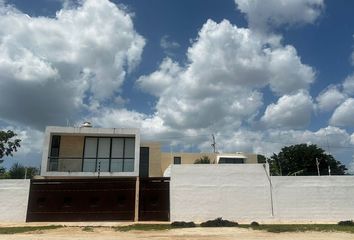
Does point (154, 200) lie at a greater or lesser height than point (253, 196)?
lesser

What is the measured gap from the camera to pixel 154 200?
22.9 metres

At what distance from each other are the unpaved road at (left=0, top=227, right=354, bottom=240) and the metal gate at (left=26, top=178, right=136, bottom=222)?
13.3 feet

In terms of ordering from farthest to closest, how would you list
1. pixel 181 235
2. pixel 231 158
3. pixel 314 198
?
pixel 231 158 → pixel 314 198 → pixel 181 235

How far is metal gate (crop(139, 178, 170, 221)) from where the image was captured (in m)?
22.7

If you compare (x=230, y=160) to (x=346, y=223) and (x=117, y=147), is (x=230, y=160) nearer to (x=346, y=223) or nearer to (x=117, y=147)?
(x=117, y=147)

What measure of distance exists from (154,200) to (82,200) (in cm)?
410

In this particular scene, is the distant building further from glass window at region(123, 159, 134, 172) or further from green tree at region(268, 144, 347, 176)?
green tree at region(268, 144, 347, 176)

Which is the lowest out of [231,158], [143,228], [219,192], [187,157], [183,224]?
[143,228]

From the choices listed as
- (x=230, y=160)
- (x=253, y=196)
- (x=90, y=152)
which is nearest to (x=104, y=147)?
(x=90, y=152)

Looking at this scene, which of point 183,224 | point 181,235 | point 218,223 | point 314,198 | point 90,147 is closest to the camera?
point 181,235

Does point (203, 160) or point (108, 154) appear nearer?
point (108, 154)

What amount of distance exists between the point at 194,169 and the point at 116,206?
193 inches

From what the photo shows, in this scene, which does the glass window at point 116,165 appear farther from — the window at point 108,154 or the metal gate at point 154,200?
the metal gate at point 154,200

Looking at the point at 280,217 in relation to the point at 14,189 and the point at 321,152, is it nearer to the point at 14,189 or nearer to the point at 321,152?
the point at 14,189
